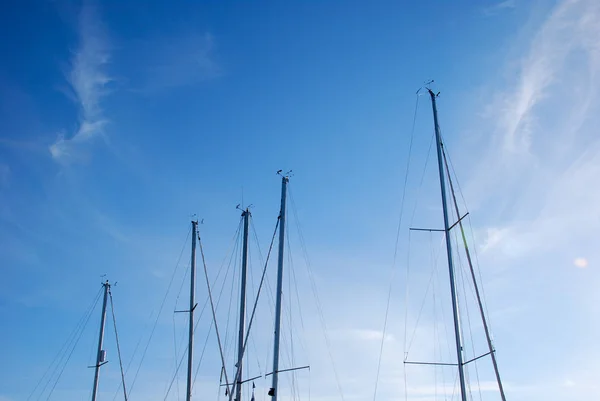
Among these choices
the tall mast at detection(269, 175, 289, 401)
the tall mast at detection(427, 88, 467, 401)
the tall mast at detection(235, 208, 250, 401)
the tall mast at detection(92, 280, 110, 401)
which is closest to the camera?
the tall mast at detection(427, 88, 467, 401)

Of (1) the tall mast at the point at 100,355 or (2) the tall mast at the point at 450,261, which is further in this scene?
(1) the tall mast at the point at 100,355

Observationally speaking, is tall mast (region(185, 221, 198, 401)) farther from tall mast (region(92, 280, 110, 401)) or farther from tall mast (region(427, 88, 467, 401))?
tall mast (region(427, 88, 467, 401))

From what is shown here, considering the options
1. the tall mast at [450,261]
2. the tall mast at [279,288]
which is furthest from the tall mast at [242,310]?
the tall mast at [450,261]

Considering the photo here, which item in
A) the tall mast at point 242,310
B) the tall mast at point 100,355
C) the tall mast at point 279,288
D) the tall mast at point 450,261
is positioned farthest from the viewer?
the tall mast at point 100,355

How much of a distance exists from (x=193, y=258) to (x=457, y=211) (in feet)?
80.3

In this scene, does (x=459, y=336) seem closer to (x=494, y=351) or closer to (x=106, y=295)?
(x=494, y=351)

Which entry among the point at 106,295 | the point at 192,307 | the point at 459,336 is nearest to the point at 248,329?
the point at 192,307

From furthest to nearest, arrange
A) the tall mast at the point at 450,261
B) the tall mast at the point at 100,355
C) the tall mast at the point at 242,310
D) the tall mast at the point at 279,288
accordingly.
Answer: the tall mast at the point at 100,355 < the tall mast at the point at 242,310 < the tall mast at the point at 279,288 < the tall mast at the point at 450,261

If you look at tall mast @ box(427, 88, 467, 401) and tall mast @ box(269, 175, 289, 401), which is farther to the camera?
tall mast @ box(269, 175, 289, 401)

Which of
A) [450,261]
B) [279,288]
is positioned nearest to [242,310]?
[279,288]

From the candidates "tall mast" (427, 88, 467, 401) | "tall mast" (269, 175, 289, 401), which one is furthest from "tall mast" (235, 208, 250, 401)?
"tall mast" (427, 88, 467, 401)

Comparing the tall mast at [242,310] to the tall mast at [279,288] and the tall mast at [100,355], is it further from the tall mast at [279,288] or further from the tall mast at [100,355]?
the tall mast at [100,355]

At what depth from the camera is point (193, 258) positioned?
4856cm

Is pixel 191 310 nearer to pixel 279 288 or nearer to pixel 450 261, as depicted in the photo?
pixel 279 288
